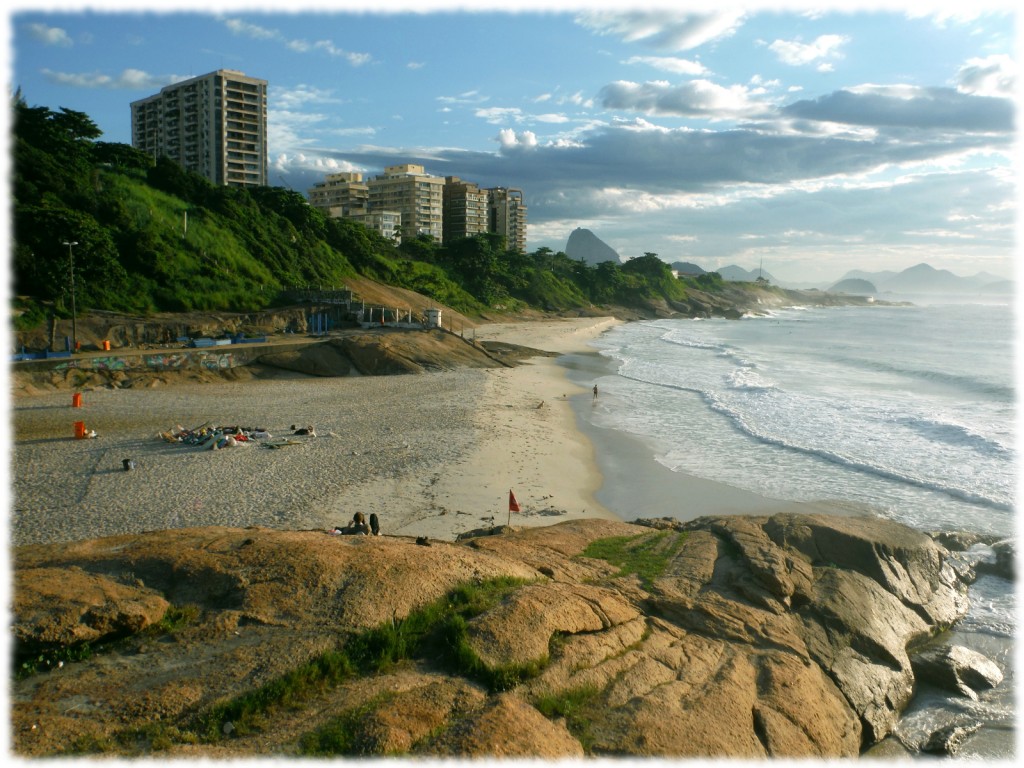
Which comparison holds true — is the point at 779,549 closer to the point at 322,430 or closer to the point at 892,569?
the point at 892,569

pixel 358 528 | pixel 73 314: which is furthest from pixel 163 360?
pixel 358 528

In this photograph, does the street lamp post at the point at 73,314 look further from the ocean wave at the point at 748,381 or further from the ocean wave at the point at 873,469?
the ocean wave at the point at 748,381

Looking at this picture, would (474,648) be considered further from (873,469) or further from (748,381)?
(748,381)

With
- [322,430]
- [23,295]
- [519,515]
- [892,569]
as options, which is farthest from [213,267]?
[892,569]

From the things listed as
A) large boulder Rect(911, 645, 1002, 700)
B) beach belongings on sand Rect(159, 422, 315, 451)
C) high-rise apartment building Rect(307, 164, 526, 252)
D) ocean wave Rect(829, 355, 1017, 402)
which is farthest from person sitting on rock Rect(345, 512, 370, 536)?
high-rise apartment building Rect(307, 164, 526, 252)

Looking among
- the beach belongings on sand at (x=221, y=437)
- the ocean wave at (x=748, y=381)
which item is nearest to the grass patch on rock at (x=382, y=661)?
the beach belongings on sand at (x=221, y=437)
